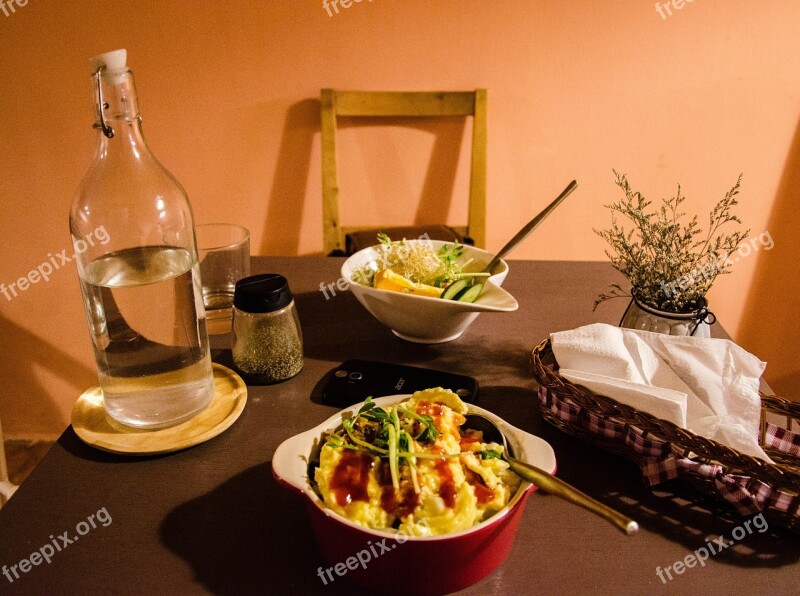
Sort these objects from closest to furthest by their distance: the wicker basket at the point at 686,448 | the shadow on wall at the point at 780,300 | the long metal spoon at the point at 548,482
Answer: the long metal spoon at the point at 548,482 < the wicker basket at the point at 686,448 < the shadow on wall at the point at 780,300

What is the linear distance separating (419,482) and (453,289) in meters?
0.45

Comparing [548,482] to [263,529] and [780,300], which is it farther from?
[780,300]

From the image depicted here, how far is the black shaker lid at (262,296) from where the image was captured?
2.74ft

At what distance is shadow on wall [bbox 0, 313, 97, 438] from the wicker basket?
185 cm

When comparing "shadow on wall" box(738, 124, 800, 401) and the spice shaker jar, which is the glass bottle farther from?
"shadow on wall" box(738, 124, 800, 401)

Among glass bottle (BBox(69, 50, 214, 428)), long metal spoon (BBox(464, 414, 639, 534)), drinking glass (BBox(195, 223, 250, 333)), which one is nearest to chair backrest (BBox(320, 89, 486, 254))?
drinking glass (BBox(195, 223, 250, 333))

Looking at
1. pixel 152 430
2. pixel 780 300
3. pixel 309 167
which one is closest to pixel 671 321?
pixel 152 430

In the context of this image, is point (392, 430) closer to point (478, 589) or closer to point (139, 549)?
point (478, 589)

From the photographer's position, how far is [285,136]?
75.0 inches

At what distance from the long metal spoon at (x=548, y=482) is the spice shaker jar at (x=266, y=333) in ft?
1.09

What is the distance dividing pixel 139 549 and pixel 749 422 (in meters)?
0.72

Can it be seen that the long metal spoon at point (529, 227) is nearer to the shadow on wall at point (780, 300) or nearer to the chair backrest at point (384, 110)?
the chair backrest at point (384, 110)

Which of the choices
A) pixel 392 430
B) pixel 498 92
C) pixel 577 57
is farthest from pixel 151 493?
pixel 577 57

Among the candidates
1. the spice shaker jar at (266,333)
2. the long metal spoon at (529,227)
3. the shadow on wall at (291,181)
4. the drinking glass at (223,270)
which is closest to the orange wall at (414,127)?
the shadow on wall at (291,181)
